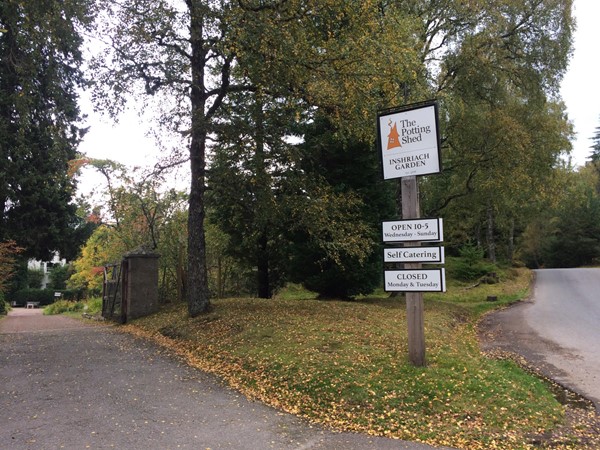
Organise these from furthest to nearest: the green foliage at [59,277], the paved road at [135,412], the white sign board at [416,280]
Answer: the green foliage at [59,277]
the white sign board at [416,280]
the paved road at [135,412]

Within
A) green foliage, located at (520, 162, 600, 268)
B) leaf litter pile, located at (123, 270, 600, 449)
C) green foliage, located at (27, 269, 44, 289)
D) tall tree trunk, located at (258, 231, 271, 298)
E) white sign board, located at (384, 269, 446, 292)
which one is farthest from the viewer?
green foliage, located at (27, 269, 44, 289)

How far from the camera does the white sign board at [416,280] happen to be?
22.4ft

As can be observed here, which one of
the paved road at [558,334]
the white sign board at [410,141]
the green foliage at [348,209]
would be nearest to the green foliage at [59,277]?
the green foliage at [348,209]

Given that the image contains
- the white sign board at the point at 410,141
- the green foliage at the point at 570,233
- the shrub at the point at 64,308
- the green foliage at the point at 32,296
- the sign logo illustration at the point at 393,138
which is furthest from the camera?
the green foliage at the point at 32,296

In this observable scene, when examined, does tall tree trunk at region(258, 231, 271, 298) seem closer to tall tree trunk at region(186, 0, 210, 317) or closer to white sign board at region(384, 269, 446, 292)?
tall tree trunk at region(186, 0, 210, 317)

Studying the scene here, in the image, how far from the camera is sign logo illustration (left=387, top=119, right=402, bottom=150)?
7336mm

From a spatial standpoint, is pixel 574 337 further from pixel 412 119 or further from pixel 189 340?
pixel 189 340

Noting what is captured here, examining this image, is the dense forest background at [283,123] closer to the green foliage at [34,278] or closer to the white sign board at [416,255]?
the white sign board at [416,255]

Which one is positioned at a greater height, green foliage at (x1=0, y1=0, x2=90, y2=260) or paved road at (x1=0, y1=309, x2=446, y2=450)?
green foliage at (x1=0, y1=0, x2=90, y2=260)

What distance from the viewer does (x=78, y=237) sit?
27.5 m

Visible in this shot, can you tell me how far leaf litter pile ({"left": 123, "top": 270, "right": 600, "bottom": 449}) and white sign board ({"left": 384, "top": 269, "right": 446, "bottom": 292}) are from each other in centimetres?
113

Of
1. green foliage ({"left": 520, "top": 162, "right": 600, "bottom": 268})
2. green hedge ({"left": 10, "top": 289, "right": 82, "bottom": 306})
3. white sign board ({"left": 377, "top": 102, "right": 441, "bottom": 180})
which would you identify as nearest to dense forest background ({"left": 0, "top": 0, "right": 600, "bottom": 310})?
white sign board ({"left": 377, "top": 102, "right": 441, "bottom": 180})

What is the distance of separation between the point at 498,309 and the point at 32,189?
2091 cm

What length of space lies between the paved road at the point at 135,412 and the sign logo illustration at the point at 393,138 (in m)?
4.32
